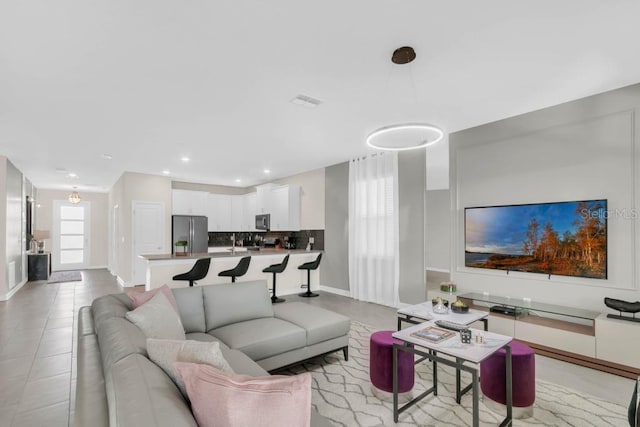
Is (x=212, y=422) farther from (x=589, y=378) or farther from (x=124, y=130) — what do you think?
(x=124, y=130)

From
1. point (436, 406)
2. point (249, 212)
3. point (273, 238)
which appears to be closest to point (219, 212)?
point (249, 212)

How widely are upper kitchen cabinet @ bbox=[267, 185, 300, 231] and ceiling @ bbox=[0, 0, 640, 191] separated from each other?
9.07ft

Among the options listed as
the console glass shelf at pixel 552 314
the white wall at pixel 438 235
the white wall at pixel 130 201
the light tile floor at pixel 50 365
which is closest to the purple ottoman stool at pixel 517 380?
the light tile floor at pixel 50 365

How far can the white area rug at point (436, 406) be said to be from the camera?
2303 millimetres

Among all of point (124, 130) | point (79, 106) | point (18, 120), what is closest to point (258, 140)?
point (124, 130)

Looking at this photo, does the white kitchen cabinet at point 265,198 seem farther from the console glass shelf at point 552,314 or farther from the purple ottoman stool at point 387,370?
the purple ottoman stool at point 387,370

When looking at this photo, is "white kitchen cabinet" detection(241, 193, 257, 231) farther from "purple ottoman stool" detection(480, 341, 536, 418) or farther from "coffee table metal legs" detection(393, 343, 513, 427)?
"purple ottoman stool" detection(480, 341, 536, 418)

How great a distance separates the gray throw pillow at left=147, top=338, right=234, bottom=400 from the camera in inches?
53.3

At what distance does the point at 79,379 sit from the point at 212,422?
67cm

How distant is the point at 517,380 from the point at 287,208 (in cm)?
583

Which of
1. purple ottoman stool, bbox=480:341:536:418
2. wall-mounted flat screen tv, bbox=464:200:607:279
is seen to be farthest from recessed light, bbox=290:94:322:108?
purple ottoman stool, bbox=480:341:536:418

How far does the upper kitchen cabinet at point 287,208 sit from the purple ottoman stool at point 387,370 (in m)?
5.19

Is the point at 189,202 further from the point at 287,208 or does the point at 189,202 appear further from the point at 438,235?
the point at 438,235

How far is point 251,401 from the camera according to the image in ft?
3.56
